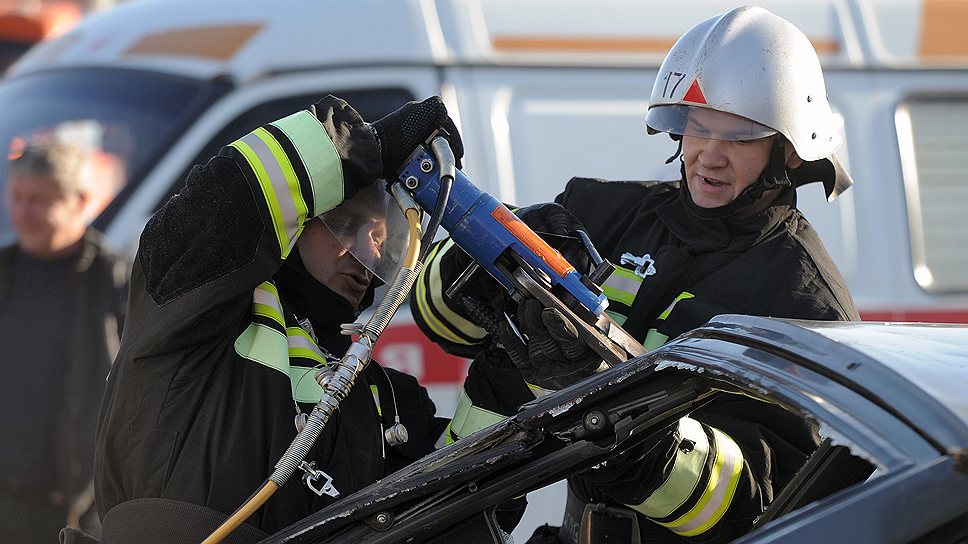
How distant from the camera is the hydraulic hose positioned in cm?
204

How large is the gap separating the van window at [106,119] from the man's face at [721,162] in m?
2.12

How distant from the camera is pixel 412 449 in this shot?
2.49 m

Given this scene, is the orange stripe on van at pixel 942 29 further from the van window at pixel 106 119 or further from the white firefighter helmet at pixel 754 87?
the van window at pixel 106 119

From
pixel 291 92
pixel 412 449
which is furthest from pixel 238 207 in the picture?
pixel 291 92

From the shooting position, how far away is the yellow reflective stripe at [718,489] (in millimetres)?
2291

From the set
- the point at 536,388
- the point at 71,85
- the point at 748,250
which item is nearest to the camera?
the point at 536,388

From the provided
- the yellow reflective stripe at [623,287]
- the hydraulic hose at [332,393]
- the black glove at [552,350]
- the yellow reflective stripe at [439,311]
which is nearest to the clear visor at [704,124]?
the yellow reflective stripe at [623,287]

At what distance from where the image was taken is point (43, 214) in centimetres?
434

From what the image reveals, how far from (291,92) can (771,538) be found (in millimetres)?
Answer: 3126

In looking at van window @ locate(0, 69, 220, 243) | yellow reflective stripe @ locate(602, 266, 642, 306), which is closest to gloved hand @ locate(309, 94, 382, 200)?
yellow reflective stripe @ locate(602, 266, 642, 306)

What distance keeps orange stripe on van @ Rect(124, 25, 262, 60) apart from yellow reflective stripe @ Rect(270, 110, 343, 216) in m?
2.24

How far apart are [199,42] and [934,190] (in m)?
2.75

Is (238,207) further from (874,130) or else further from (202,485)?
(874,130)

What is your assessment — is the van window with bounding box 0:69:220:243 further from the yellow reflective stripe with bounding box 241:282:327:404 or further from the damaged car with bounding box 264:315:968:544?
the damaged car with bounding box 264:315:968:544
